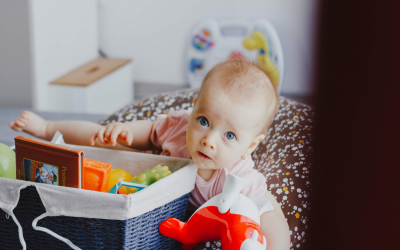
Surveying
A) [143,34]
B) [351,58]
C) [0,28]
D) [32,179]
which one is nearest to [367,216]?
[351,58]

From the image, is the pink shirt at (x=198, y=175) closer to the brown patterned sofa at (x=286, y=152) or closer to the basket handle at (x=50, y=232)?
the brown patterned sofa at (x=286, y=152)

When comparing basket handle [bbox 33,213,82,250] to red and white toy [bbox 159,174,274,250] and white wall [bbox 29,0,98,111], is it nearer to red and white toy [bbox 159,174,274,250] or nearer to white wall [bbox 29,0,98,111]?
red and white toy [bbox 159,174,274,250]

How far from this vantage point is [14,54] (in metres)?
1.99

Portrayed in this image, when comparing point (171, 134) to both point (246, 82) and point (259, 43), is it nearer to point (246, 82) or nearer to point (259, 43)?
point (246, 82)

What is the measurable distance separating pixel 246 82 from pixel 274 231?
272 millimetres

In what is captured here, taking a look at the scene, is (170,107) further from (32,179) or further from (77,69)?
(77,69)

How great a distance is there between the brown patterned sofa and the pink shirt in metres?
0.09

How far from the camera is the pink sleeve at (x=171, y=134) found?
90 cm

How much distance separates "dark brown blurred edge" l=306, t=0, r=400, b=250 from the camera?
0.85ft

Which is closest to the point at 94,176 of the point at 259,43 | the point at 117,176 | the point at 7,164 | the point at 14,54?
the point at 117,176

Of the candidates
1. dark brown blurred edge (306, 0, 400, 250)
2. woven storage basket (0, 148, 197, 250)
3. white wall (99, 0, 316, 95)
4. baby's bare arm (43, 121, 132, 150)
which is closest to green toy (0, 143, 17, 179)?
woven storage basket (0, 148, 197, 250)

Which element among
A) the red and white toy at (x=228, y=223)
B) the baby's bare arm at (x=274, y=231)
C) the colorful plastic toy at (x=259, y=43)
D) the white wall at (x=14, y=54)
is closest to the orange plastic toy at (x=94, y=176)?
the red and white toy at (x=228, y=223)

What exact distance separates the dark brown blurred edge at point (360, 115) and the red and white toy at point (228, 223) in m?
0.25

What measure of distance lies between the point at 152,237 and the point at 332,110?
0.47 meters
